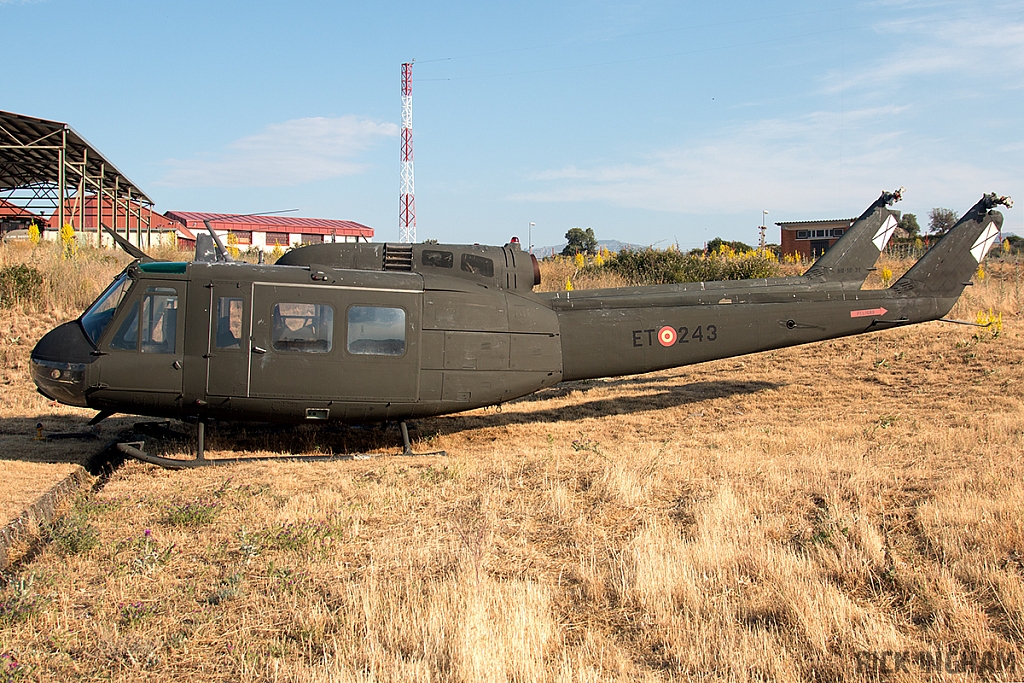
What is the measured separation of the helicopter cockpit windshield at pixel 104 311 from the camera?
29.8 feet

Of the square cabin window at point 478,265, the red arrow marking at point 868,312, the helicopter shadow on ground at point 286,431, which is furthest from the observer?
the red arrow marking at point 868,312

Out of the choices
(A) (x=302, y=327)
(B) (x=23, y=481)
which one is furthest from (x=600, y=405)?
(B) (x=23, y=481)

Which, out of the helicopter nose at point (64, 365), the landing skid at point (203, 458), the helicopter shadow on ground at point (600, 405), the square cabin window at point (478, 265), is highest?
the square cabin window at point (478, 265)

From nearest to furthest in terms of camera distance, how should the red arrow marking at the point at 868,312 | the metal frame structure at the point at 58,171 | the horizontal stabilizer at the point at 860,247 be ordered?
1. the red arrow marking at the point at 868,312
2. the horizontal stabilizer at the point at 860,247
3. the metal frame structure at the point at 58,171

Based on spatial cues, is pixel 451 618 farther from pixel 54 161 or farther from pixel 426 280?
pixel 54 161

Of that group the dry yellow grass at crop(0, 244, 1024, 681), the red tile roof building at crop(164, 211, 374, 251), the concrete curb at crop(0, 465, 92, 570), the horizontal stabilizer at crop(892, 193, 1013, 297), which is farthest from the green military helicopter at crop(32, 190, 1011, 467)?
the red tile roof building at crop(164, 211, 374, 251)

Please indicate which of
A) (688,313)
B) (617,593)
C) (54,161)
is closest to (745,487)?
(617,593)

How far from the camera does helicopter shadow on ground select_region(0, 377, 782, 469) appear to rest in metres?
9.94

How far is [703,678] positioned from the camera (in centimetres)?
432

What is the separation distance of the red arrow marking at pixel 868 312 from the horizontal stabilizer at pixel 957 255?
704mm

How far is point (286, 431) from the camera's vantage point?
36.8 ft

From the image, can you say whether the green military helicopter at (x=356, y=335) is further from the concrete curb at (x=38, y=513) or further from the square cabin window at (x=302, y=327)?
the concrete curb at (x=38, y=513)

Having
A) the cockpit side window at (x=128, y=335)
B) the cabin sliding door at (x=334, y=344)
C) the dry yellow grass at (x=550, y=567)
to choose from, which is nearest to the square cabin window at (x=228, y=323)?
the cabin sliding door at (x=334, y=344)

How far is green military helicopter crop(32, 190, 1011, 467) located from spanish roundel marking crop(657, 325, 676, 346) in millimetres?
15
